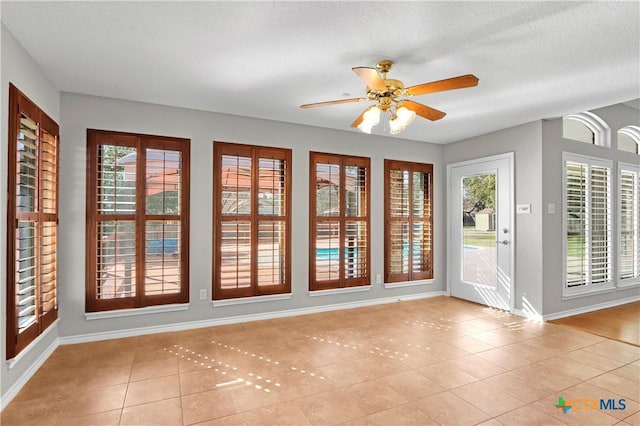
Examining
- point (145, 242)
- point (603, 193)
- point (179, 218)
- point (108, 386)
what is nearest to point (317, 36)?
point (179, 218)

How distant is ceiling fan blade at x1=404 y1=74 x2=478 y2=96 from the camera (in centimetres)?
218

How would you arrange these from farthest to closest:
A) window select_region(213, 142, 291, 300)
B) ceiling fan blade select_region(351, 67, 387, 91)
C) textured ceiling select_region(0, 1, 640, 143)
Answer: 1. window select_region(213, 142, 291, 300)
2. ceiling fan blade select_region(351, 67, 387, 91)
3. textured ceiling select_region(0, 1, 640, 143)

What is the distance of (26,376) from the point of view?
2.61 metres

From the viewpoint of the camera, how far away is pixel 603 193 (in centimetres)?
484

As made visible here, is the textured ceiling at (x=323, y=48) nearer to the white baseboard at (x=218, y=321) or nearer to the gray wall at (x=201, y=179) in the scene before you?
the gray wall at (x=201, y=179)

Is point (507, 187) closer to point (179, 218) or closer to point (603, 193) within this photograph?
point (603, 193)

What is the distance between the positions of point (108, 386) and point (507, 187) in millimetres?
4931

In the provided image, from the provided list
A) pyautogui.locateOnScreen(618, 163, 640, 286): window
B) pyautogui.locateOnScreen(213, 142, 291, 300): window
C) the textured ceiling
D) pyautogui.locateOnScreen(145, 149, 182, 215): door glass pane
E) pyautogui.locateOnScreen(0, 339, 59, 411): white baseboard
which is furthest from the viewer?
pyautogui.locateOnScreen(618, 163, 640, 286): window

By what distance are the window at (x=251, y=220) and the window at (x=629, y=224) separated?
493 cm

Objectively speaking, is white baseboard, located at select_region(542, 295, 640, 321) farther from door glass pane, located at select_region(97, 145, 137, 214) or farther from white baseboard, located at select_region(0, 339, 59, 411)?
white baseboard, located at select_region(0, 339, 59, 411)

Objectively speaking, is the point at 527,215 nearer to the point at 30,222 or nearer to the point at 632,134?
the point at 632,134

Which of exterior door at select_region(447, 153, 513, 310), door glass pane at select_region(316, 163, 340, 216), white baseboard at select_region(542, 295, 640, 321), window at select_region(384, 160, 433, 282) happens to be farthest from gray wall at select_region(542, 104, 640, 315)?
door glass pane at select_region(316, 163, 340, 216)

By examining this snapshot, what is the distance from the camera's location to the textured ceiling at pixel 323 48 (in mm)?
2078

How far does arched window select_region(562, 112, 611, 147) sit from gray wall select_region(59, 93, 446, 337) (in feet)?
6.27
